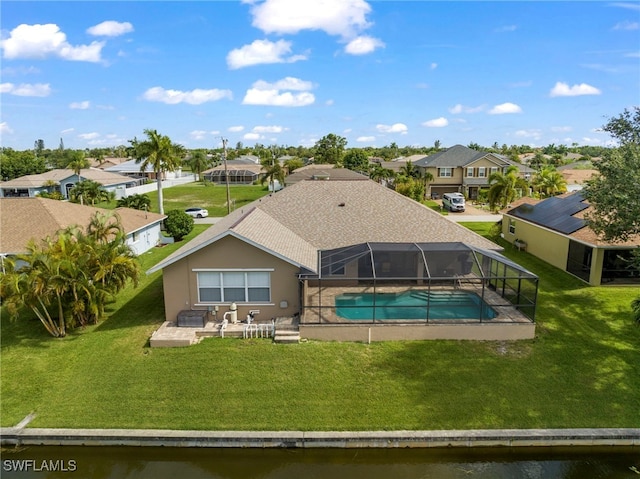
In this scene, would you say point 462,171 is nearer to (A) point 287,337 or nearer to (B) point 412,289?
(B) point 412,289

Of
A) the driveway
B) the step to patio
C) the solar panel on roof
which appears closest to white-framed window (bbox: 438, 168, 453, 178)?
the driveway

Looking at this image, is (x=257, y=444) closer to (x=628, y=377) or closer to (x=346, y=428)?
(x=346, y=428)

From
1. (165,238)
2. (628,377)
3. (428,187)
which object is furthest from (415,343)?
(428,187)

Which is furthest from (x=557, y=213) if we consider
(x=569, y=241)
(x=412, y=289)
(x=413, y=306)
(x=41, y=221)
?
(x=41, y=221)

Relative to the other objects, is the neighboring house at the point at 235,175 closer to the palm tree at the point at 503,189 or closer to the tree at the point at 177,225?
the tree at the point at 177,225

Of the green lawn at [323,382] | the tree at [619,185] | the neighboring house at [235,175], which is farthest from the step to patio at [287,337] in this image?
the neighboring house at [235,175]

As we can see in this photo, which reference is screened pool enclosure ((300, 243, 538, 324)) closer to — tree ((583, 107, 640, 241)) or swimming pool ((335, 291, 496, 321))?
swimming pool ((335, 291, 496, 321))
